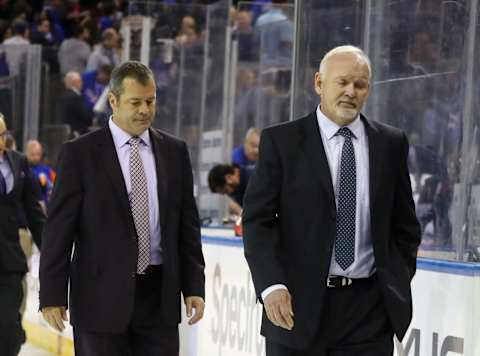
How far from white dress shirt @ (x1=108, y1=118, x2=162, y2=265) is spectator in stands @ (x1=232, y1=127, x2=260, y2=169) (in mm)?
5773

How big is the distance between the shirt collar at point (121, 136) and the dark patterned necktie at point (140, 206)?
39mm

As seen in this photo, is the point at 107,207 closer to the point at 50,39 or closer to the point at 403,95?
the point at 403,95

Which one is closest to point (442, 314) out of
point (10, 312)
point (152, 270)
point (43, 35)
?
point (152, 270)

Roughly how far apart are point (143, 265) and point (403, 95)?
98.1 inches

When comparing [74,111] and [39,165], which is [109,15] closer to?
[74,111]

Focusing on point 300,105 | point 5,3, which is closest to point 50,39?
point 5,3

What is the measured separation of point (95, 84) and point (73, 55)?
48.7 inches

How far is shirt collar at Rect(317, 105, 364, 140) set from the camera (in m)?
4.27

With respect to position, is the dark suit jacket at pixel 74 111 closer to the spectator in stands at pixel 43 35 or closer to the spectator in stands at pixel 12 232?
the spectator in stands at pixel 43 35

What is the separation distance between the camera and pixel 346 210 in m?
4.18

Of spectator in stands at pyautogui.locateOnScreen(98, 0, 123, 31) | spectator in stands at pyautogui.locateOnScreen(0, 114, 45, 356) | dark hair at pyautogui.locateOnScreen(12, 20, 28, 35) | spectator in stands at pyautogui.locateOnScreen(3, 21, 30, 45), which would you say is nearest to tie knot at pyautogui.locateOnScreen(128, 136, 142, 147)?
spectator in stands at pyautogui.locateOnScreen(0, 114, 45, 356)

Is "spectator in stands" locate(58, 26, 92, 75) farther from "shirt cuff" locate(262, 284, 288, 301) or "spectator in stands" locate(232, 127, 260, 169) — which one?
"shirt cuff" locate(262, 284, 288, 301)

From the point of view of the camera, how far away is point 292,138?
4277 mm

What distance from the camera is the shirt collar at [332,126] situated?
14.0 ft
